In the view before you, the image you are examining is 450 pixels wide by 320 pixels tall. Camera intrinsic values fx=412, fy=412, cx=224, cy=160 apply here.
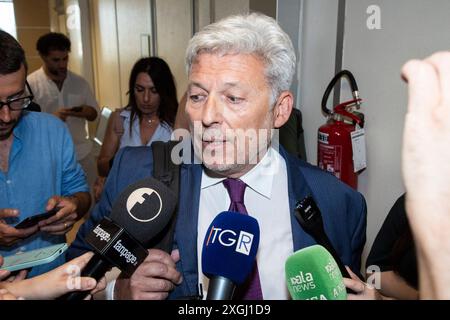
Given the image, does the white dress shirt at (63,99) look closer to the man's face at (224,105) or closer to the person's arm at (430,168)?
the man's face at (224,105)

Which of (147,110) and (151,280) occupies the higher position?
(147,110)

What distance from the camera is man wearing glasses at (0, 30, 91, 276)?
1.29 meters

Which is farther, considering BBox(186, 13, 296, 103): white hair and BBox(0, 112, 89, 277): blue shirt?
BBox(0, 112, 89, 277): blue shirt

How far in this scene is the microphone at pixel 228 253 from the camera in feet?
2.12

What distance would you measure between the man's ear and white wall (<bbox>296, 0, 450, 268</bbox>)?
2.61 ft

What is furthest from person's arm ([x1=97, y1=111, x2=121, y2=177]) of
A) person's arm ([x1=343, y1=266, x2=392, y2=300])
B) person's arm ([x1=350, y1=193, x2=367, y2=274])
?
person's arm ([x1=343, y1=266, x2=392, y2=300])

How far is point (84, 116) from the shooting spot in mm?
3057

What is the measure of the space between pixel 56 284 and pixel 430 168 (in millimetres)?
683

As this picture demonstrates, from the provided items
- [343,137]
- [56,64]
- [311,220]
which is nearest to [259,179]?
[311,220]

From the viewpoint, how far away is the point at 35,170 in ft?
4.68

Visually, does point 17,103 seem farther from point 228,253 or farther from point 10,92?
point 228,253

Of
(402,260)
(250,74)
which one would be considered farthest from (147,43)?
(402,260)

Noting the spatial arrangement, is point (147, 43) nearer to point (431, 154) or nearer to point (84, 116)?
point (84, 116)

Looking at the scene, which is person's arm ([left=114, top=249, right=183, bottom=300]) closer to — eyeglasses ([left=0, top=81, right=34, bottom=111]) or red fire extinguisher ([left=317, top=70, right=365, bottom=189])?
eyeglasses ([left=0, top=81, right=34, bottom=111])
